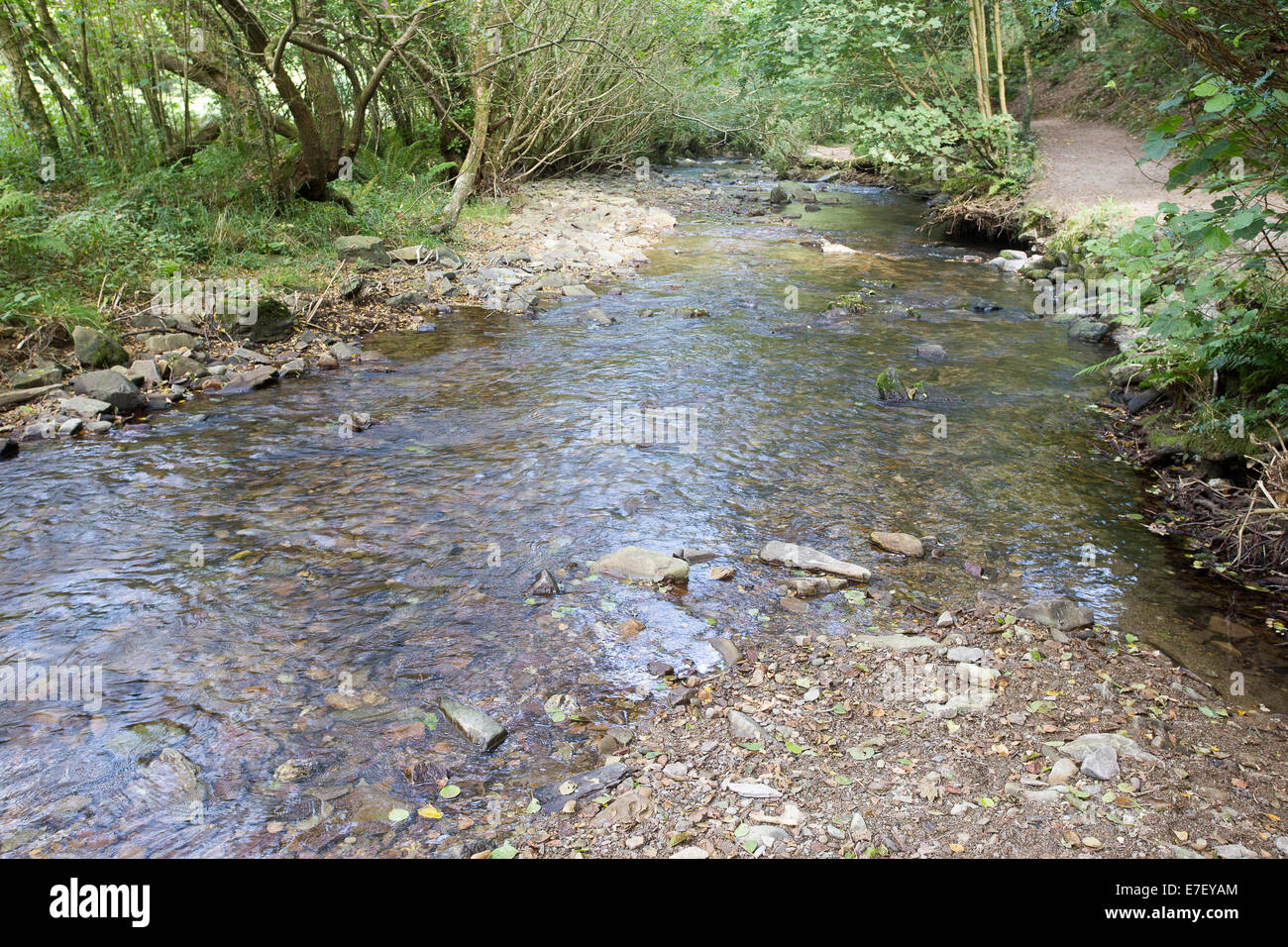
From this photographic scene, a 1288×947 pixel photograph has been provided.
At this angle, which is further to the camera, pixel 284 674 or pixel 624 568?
pixel 624 568

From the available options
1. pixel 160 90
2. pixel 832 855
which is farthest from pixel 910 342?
pixel 160 90

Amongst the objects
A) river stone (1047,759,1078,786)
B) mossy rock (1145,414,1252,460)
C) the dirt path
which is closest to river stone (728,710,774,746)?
river stone (1047,759,1078,786)

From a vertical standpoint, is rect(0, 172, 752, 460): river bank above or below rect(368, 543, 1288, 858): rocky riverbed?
above

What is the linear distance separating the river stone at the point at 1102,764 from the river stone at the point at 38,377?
7.86 m

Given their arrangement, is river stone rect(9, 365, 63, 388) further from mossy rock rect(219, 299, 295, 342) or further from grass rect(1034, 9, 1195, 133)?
grass rect(1034, 9, 1195, 133)

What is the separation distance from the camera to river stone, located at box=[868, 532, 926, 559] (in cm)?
482

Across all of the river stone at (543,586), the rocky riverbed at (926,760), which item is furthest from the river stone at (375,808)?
the river stone at (543,586)

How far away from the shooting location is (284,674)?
362 centimetres

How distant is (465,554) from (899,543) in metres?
2.61

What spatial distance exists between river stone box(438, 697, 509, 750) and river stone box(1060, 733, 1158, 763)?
2.25 metres

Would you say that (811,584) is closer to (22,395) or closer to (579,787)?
(579,787)

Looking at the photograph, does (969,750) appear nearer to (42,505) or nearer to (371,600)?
(371,600)

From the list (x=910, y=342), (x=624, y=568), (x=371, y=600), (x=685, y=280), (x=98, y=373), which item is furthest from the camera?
(x=685, y=280)

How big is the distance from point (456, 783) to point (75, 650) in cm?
212
